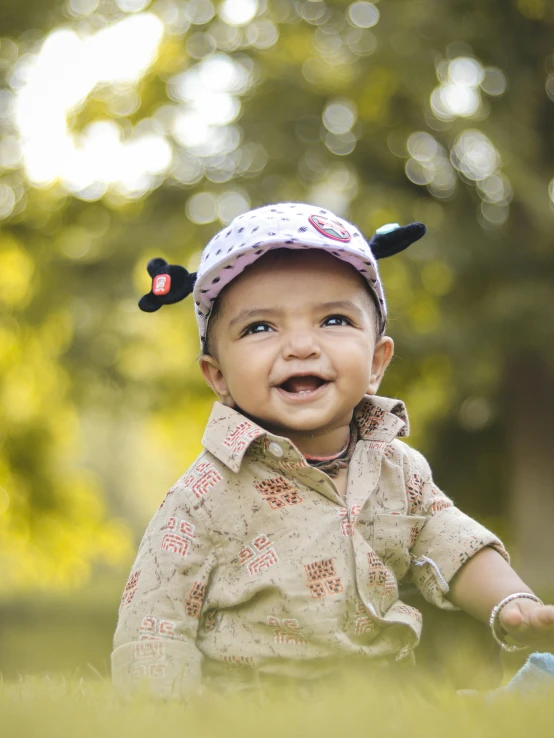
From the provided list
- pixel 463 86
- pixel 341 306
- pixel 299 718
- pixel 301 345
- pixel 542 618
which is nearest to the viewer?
pixel 299 718

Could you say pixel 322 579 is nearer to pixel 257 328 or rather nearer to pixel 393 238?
pixel 257 328

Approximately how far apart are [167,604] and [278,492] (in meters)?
0.42

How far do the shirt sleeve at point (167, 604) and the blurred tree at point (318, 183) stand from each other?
646cm

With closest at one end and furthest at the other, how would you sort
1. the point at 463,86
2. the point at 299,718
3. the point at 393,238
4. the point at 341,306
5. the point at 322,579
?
1. the point at 299,718
2. the point at 322,579
3. the point at 341,306
4. the point at 393,238
5. the point at 463,86

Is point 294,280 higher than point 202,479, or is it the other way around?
point 294,280

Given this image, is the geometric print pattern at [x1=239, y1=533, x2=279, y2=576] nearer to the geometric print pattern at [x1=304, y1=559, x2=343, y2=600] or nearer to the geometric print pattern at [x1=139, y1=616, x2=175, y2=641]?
the geometric print pattern at [x1=304, y1=559, x2=343, y2=600]

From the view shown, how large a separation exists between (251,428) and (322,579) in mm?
444

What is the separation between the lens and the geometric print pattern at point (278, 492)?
241 centimetres

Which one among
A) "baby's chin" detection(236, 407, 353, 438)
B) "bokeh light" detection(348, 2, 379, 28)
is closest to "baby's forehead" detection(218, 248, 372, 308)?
"baby's chin" detection(236, 407, 353, 438)

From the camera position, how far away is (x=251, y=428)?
242cm

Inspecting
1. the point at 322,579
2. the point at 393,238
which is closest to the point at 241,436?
the point at 322,579

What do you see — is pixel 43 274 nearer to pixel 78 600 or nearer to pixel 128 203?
pixel 128 203

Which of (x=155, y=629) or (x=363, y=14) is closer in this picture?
(x=155, y=629)

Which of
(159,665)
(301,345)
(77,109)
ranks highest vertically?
(77,109)
